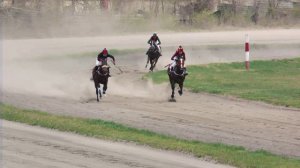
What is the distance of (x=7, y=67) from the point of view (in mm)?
38312

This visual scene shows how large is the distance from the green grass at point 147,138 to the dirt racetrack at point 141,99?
2.33 feet

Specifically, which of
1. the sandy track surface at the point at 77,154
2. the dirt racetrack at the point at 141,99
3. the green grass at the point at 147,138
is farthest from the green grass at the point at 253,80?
the sandy track surface at the point at 77,154

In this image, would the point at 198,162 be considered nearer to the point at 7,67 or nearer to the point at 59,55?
the point at 7,67

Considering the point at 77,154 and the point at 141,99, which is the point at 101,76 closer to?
the point at 141,99

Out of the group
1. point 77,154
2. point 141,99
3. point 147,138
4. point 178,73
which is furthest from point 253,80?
point 77,154

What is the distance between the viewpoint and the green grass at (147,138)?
1608 cm

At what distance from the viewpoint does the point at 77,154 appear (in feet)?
54.9

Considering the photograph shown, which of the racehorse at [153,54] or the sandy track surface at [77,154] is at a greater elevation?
the racehorse at [153,54]

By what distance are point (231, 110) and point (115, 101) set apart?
14.0 feet

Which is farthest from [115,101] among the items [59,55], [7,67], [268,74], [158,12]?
[158,12]

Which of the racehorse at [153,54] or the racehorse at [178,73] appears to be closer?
the racehorse at [178,73]

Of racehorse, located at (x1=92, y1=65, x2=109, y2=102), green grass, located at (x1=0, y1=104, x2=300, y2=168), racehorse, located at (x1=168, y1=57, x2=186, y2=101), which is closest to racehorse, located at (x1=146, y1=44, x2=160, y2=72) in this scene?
racehorse, located at (x1=168, y1=57, x2=186, y2=101)

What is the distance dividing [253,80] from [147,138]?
13.8 m

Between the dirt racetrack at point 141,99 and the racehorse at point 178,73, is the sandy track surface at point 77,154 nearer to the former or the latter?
the dirt racetrack at point 141,99
